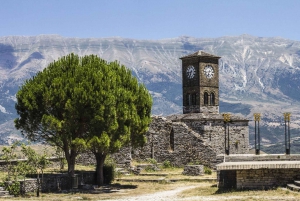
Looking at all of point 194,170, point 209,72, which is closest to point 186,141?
point 194,170

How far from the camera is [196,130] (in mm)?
64188

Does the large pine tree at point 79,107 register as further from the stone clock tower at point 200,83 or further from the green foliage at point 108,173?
the stone clock tower at point 200,83

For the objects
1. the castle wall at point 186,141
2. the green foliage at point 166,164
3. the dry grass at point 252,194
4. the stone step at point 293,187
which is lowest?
the dry grass at point 252,194

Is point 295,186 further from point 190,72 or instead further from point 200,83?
point 190,72

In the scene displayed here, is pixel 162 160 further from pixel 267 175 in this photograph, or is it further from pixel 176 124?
pixel 267 175

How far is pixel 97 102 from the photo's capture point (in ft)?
133

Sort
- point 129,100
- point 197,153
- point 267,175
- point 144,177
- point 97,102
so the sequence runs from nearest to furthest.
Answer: point 267,175
point 97,102
point 129,100
point 144,177
point 197,153

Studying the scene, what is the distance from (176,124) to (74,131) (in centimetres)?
2166

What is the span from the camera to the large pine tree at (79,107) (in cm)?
4069

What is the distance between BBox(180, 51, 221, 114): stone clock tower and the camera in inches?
2761

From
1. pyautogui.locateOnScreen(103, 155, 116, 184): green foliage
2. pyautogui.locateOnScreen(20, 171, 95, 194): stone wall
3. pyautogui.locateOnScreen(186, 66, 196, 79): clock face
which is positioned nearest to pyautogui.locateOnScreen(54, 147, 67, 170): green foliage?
pyautogui.locateOnScreen(103, 155, 116, 184): green foliage

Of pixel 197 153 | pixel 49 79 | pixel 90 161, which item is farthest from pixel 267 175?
pixel 90 161

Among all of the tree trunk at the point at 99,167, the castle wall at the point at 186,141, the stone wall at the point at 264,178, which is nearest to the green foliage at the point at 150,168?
the castle wall at the point at 186,141

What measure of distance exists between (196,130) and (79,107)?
25562 mm
